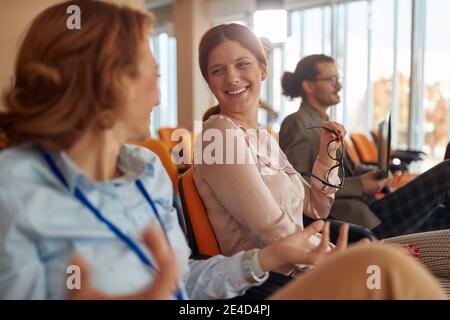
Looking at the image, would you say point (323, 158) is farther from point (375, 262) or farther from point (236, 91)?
point (375, 262)

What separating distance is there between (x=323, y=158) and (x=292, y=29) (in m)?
6.01

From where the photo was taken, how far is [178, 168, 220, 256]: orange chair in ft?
4.64

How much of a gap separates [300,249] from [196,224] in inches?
16.2

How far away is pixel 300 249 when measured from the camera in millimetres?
1098

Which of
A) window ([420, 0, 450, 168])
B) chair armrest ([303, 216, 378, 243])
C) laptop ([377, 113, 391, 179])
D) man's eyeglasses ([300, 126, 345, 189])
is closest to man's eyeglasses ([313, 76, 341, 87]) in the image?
laptop ([377, 113, 391, 179])

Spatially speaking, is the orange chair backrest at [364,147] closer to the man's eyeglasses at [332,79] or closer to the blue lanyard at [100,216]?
the man's eyeglasses at [332,79]

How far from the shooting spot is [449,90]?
561 cm

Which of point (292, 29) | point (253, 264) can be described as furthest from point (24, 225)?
point (292, 29)

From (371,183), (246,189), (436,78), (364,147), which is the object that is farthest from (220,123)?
(436,78)

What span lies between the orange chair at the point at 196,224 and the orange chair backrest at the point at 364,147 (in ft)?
11.2

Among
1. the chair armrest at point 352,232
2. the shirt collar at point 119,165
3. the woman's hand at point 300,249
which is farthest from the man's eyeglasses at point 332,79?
the shirt collar at point 119,165

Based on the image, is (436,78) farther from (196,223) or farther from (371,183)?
(196,223)

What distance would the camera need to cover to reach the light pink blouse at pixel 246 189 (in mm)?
1314

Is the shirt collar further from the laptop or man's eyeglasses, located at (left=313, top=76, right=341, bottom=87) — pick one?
man's eyeglasses, located at (left=313, top=76, right=341, bottom=87)
